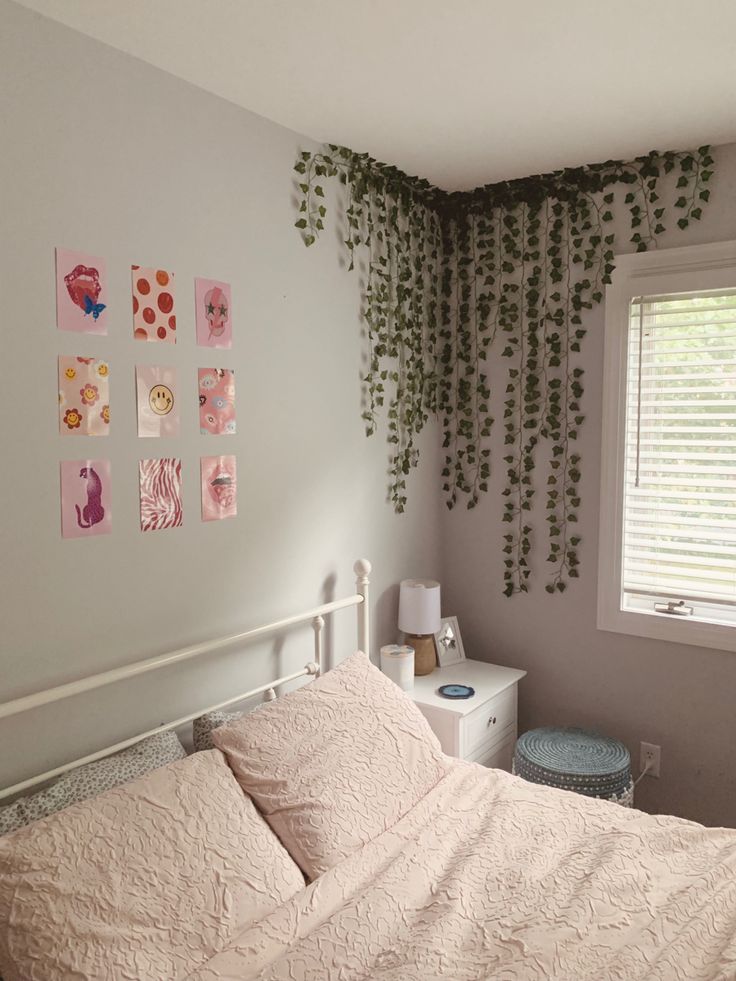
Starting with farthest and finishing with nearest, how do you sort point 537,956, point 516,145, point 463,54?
point 516,145 → point 463,54 → point 537,956

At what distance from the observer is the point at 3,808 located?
1704 millimetres

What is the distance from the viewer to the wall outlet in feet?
9.66

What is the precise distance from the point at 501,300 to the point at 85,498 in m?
1.93

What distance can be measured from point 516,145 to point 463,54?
2.34ft

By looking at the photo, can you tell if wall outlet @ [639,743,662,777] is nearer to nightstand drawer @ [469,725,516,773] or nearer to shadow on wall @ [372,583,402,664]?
nightstand drawer @ [469,725,516,773]

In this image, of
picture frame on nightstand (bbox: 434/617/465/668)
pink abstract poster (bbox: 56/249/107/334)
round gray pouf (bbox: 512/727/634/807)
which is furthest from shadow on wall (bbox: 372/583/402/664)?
pink abstract poster (bbox: 56/249/107/334)

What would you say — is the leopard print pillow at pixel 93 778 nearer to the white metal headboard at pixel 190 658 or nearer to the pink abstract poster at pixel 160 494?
the white metal headboard at pixel 190 658

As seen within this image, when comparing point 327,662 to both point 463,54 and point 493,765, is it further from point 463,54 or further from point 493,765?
point 463,54

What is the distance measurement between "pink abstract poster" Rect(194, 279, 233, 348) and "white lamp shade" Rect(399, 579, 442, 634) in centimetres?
126

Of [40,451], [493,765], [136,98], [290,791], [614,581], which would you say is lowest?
[493,765]

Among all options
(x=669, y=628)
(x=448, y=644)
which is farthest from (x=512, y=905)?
(x=448, y=644)

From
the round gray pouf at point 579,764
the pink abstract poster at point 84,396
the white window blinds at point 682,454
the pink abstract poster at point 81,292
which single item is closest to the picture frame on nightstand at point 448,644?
the round gray pouf at point 579,764

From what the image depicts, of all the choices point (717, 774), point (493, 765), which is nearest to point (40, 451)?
point (493, 765)

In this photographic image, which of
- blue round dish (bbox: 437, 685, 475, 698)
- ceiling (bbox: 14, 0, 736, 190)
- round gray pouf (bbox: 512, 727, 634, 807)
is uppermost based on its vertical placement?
ceiling (bbox: 14, 0, 736, 190)
